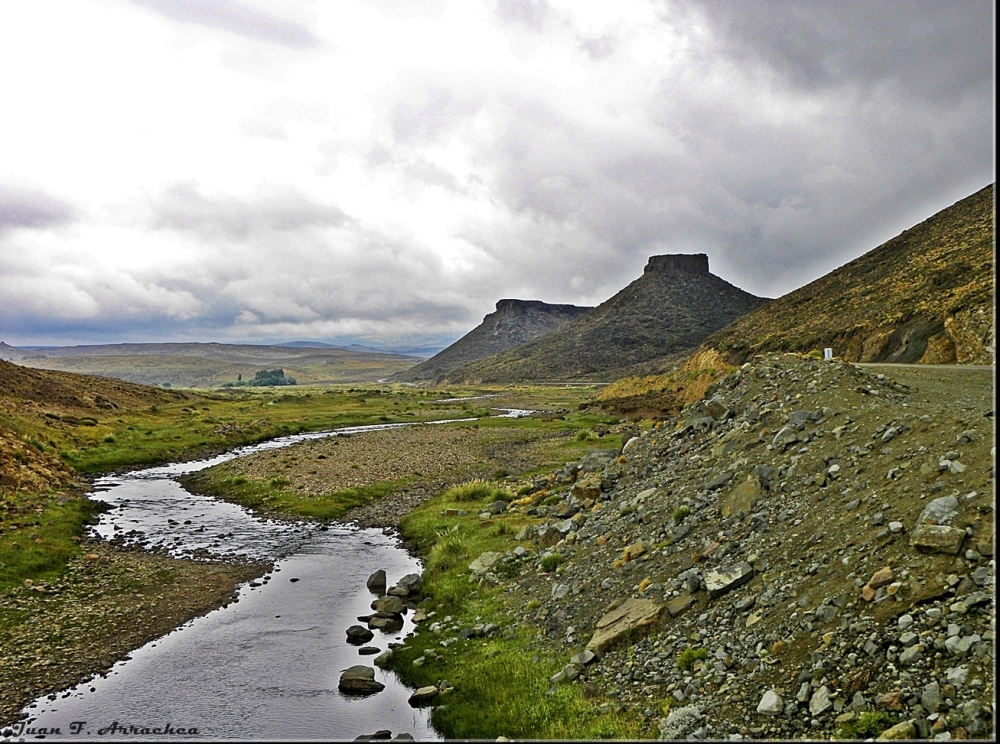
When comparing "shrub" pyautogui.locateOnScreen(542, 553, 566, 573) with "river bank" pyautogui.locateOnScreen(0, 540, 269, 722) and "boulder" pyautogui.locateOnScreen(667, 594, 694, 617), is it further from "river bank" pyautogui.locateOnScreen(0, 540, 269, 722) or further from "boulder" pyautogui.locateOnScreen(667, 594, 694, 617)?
"river bank" pyautogui.locateOnScreen(0, 540, 269, 722)

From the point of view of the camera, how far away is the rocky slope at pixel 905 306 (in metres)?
46.3

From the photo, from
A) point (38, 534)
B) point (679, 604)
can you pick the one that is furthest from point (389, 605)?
point (38, 534)

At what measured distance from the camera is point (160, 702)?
1777cm

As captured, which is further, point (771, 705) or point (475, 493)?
point (475, 493)

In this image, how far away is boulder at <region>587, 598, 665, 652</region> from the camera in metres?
16.3

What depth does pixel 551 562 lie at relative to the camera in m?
23.6

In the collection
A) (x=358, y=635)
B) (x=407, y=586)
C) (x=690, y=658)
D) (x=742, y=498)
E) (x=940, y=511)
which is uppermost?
(x=940, y=511)

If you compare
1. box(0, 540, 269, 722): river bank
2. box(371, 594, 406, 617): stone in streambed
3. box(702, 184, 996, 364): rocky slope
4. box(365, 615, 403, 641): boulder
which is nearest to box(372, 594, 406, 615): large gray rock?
box(371, 594, 406, 617): stone in streambed

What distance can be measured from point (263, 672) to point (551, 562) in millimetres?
9978

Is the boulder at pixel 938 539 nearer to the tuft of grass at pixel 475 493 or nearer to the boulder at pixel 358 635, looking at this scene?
the boulder at pixel 358 635

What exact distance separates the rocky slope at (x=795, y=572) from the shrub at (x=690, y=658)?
1.2 inches

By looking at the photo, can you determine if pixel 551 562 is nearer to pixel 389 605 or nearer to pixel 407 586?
pixel 389 605

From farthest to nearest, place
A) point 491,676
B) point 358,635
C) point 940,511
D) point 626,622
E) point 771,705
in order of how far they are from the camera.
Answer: point 358,635 < point 491,676 < point 626,622 < point 940,511 < point 771,705

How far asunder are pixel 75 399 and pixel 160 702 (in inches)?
3977
